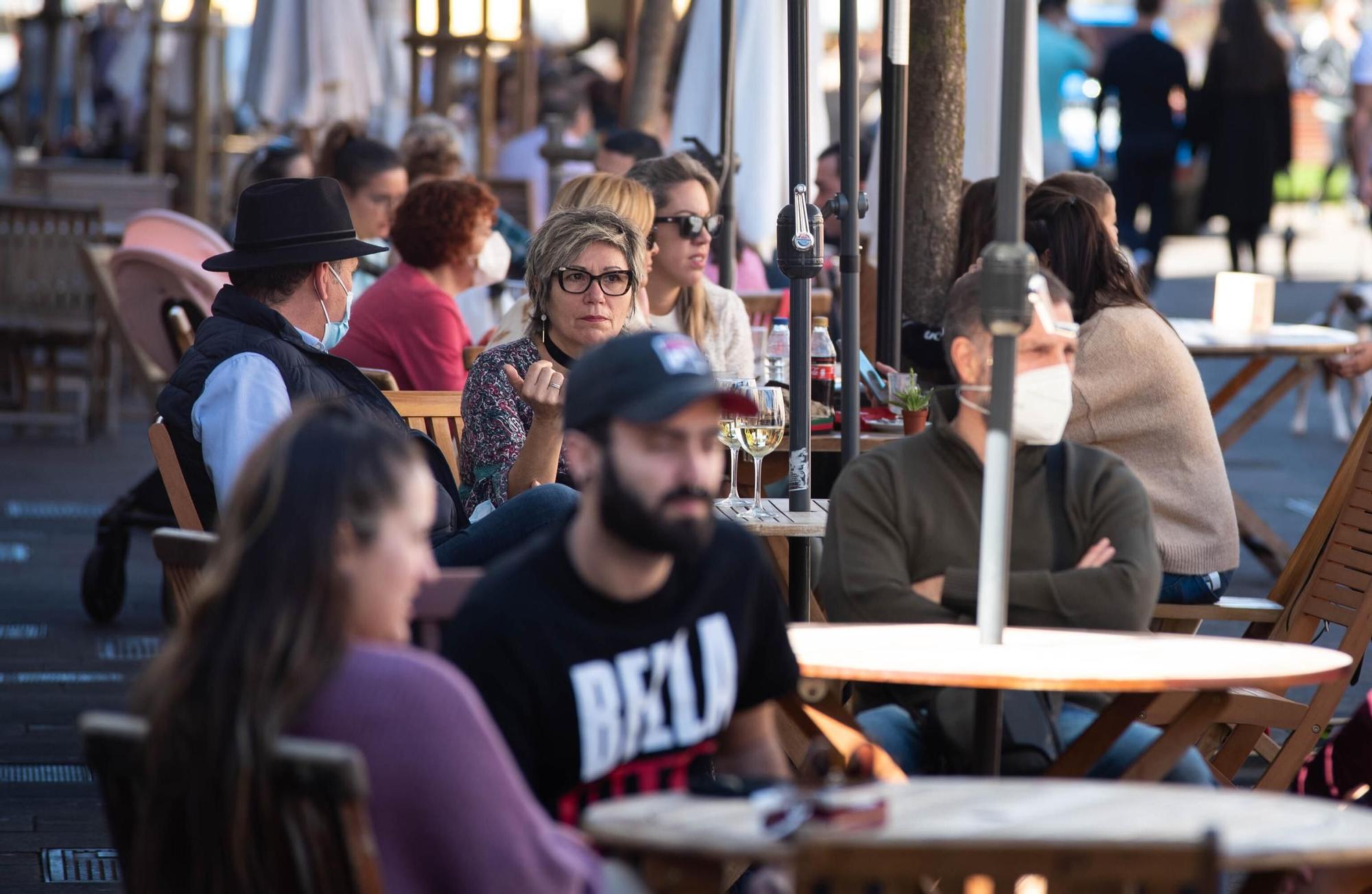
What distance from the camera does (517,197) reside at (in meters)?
11.2

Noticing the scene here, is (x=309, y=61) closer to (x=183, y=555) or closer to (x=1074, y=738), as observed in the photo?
(x=183, y=555)

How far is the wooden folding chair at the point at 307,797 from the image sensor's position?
80.9 inches

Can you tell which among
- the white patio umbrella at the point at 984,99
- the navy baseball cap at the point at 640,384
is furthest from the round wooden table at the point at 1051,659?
the white patio umbrella at the point at 984,99

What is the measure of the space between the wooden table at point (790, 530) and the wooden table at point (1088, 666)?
793 mm

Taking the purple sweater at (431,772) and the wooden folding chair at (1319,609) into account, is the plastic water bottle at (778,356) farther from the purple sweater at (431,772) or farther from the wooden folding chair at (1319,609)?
the purple sweater at (431,772)

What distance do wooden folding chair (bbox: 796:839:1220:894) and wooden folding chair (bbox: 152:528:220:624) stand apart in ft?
4.83

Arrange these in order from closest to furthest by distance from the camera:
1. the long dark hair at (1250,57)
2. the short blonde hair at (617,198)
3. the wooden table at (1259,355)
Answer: the short blonde hair at (617,198)
the wooden table at (1259,355)
the long dark hair at (1250,57)

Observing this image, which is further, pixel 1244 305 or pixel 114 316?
pixel 114 316

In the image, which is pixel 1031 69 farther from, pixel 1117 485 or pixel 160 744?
pixel 160 744

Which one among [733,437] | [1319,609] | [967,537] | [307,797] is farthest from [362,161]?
[307,797]

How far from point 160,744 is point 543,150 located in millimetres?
9249

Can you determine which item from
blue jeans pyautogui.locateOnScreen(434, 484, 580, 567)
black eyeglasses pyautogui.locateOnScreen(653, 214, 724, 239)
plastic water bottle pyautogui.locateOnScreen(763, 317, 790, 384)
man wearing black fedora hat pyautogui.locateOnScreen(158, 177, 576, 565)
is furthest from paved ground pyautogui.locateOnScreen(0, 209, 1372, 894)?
black eyeglasses pyautogui.locateOnScreen(653, 214, 724, 239)

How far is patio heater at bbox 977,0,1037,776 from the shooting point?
9.87 feet

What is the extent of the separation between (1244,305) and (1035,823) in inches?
231
